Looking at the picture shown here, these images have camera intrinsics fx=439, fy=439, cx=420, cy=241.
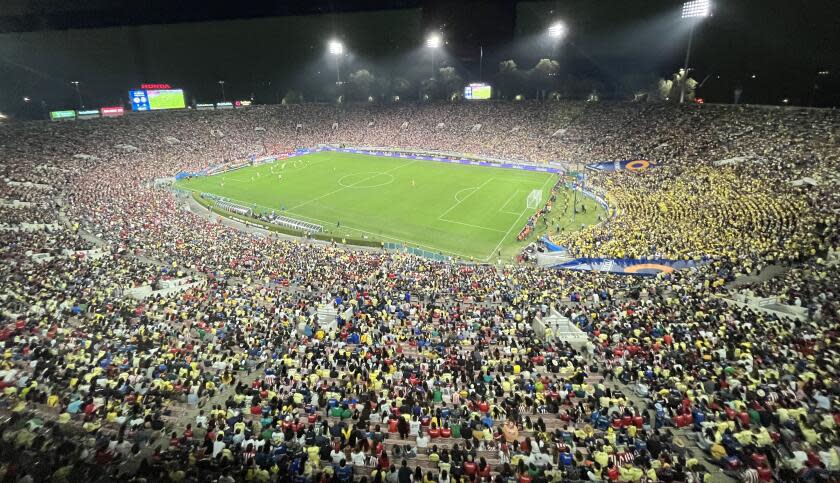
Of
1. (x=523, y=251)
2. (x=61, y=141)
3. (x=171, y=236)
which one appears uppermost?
(x=61, y=141)

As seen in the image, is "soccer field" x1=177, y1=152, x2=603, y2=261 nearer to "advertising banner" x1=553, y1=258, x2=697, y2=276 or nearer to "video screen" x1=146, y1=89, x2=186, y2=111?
"advertising banner" x1=553, y1=258, x2=697, y2=276

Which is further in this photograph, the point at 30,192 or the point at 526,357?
the point at 30,192

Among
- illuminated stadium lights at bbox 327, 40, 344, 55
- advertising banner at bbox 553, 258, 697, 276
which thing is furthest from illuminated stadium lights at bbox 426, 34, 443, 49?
advertising banner at bbox 553, 258, 697, 276

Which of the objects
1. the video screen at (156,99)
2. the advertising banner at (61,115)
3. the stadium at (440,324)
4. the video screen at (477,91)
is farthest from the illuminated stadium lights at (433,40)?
the advertising banner at (61,115)

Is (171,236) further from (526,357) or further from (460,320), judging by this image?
(526,357)

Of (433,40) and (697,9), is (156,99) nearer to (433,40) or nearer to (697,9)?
(433,40)

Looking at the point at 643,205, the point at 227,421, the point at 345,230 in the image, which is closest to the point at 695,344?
the point at 227,421

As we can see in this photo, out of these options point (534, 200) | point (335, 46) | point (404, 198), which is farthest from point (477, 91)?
point (534, 200)

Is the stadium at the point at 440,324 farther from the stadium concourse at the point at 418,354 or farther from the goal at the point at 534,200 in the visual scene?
the goal at the point at 534,200
